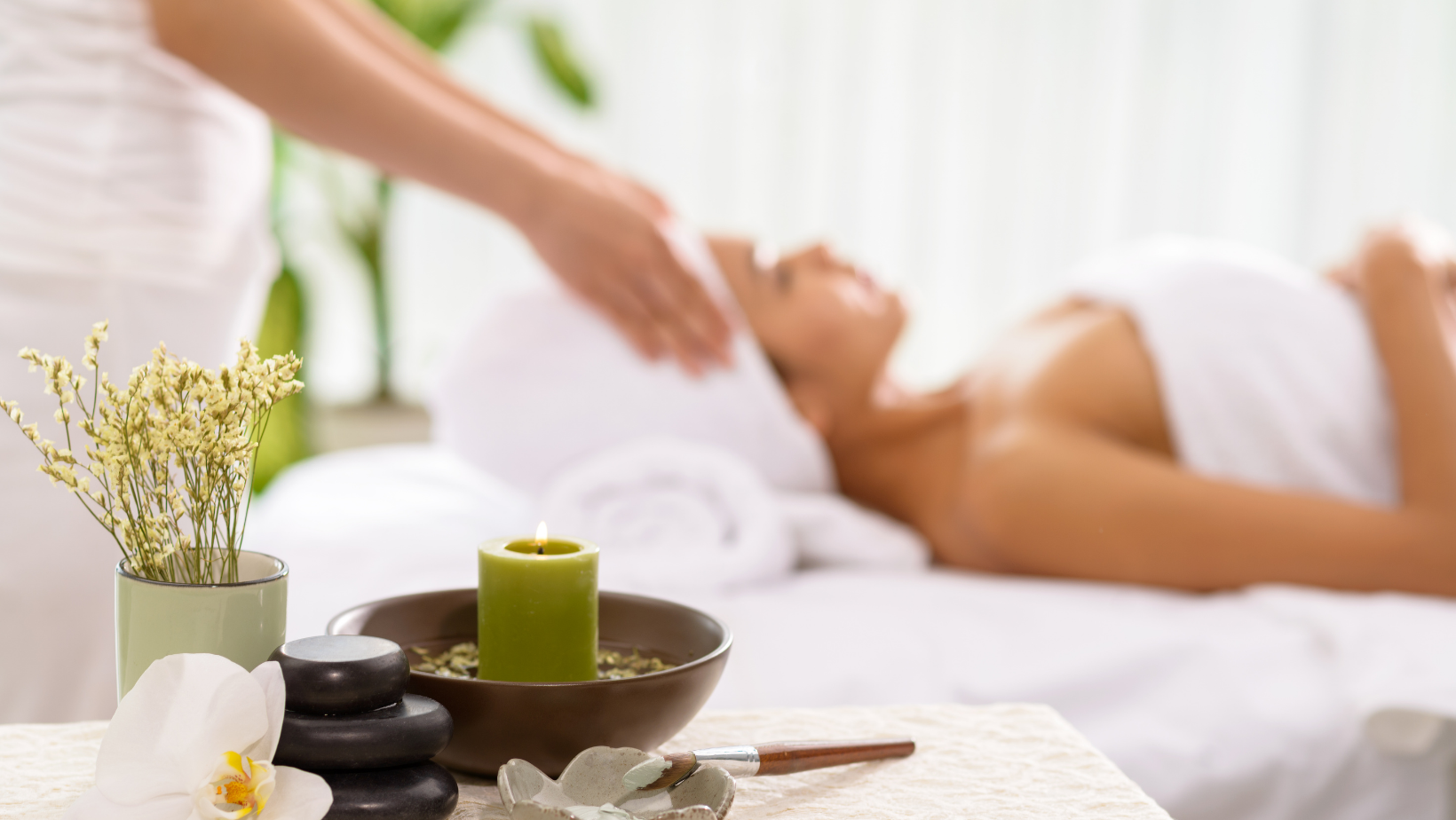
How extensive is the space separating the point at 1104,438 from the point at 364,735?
1.05m

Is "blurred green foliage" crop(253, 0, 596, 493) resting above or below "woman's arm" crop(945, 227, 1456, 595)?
above

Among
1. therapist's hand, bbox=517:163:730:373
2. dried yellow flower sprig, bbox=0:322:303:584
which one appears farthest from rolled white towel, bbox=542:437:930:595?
dried yellow flower sprig, bbox=0:322:303:584

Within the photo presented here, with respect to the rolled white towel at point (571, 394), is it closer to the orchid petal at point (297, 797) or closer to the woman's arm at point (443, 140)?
the woman's arm at point (443, 140)

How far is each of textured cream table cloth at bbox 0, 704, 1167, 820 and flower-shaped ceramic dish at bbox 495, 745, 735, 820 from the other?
50 mm

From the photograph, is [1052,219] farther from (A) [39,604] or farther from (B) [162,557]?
(B) [162,557]

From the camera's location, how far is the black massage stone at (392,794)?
0.50 meters

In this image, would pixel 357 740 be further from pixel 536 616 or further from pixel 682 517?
pixel 682 517

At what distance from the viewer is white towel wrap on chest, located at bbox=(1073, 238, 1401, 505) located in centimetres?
139

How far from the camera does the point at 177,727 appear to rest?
498 mm

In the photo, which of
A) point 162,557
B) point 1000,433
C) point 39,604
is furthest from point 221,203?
point 1000,433

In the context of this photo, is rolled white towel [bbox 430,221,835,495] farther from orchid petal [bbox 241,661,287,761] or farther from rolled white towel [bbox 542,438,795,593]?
orchid petal [bbox 241,661,287,761]

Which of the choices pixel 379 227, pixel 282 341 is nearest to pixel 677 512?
pixel 282 341

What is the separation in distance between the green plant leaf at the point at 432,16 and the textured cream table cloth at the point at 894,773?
199 cm

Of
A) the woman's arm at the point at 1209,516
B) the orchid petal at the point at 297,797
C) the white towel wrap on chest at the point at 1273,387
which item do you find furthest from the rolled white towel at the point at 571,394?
the orchid petal at the point at 297,797
